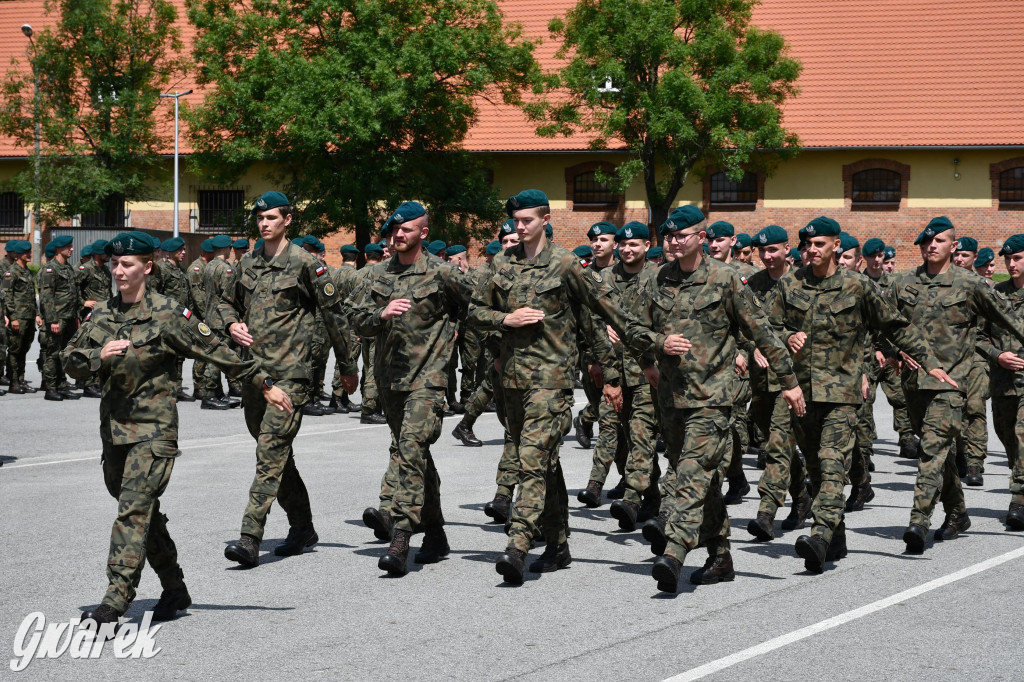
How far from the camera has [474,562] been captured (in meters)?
8.34

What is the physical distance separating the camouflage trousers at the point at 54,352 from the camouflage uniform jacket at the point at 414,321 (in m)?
11.4

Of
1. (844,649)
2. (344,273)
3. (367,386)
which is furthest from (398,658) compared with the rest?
(367,386)

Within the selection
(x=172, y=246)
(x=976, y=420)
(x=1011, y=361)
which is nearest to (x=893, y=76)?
(x=172, y=246)

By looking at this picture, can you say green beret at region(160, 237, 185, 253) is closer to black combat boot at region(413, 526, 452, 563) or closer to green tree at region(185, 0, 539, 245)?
black combat boot at region(413, 526, 452, 563)

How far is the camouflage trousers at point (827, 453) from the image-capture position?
26.6 ft

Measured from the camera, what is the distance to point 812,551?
7.85 metres

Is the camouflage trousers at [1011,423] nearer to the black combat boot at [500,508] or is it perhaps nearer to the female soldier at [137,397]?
the black combat boot at [500,508]

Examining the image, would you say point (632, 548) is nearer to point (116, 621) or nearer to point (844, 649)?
point (844, 649)

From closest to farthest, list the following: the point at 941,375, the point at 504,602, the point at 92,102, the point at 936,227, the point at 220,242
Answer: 1. the point at 504,602
2. the point at 941,375
3. the point at 936,227
4. the point at 220,242
5. the point at 92,102

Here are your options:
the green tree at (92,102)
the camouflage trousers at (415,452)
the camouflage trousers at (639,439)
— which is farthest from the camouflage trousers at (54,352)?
the green tree at (92,102)

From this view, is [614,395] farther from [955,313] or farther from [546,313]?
[955,313]

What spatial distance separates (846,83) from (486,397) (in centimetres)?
3113

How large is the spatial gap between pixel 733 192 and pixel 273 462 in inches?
1364

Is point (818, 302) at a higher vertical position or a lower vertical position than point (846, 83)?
lower
